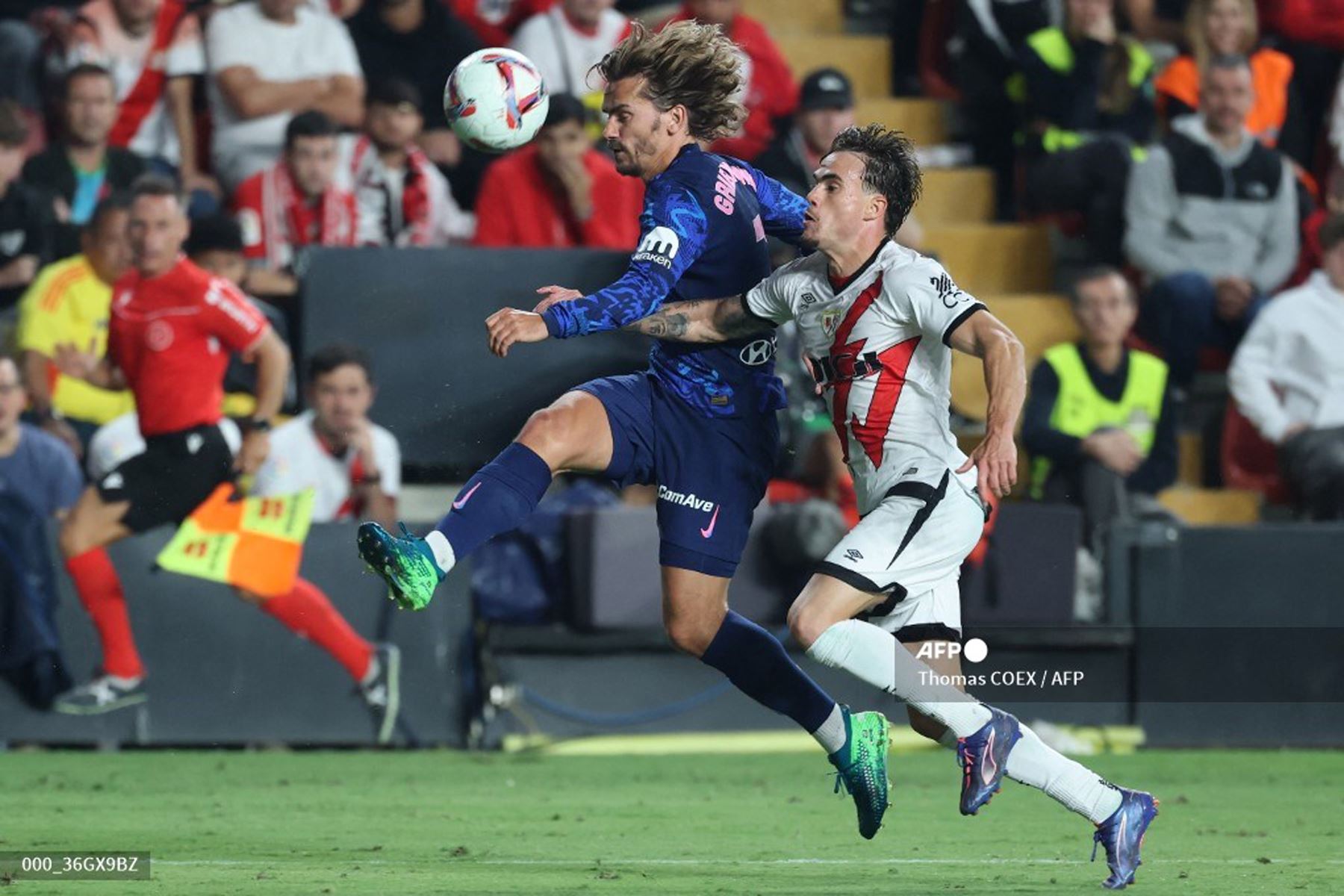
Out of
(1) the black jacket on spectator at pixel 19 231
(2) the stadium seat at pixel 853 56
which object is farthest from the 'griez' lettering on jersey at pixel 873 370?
(2) the stadium seat at pixel 853 56

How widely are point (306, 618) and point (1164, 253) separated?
16.0ft

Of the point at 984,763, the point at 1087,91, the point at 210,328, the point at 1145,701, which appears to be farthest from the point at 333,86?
the point at 984,763

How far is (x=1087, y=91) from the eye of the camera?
12.1 metres

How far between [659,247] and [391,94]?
17.0 ft

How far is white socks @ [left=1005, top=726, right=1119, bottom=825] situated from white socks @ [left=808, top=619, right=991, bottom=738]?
168mm

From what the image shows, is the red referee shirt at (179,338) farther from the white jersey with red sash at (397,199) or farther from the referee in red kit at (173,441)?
the white jersey with red sash at (397,199)

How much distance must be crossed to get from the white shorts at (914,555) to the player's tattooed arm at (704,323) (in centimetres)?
72

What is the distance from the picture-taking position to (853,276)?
20.5 ft

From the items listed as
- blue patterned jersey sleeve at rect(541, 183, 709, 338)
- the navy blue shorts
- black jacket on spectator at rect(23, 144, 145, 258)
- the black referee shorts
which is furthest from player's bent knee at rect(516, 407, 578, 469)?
black jacket on spectator at rect(23, 144, 145, 258)

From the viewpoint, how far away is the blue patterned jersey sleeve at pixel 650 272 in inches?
236

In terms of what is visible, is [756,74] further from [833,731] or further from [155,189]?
[833,731]

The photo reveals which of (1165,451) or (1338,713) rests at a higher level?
(1165,451)

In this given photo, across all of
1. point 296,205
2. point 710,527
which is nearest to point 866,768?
point 710,527

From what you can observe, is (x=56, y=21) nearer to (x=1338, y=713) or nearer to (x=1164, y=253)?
(x=1164, y=253)
